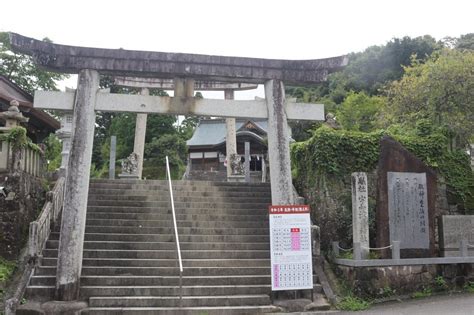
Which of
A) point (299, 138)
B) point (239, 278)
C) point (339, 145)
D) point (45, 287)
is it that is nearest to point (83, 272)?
point (45, 287)

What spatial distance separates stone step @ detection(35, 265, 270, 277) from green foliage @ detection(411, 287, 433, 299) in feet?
9.79

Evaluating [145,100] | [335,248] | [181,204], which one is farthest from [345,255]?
[145,100]

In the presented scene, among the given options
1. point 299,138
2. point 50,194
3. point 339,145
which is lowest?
point 50,194

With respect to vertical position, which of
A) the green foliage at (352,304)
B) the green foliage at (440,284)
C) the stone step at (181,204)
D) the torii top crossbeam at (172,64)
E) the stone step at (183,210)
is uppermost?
the torii top crossbeam at (172,64)

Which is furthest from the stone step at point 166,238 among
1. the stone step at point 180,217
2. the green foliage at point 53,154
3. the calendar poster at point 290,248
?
the green foliage at point 53,154

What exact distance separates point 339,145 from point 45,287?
745 cm

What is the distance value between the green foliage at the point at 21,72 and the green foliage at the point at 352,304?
67.9ft

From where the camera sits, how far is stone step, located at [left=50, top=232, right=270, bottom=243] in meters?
9.48

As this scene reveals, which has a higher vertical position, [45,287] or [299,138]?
[299,138]

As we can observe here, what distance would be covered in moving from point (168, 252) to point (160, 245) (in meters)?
0.38

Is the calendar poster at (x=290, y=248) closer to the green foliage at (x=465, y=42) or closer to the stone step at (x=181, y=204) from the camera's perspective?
the stone step at (x=181, y=204)

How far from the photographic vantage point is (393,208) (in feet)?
29.2

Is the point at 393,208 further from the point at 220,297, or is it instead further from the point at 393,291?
the point at 220,297

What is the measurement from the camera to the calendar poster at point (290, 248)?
296 inches
